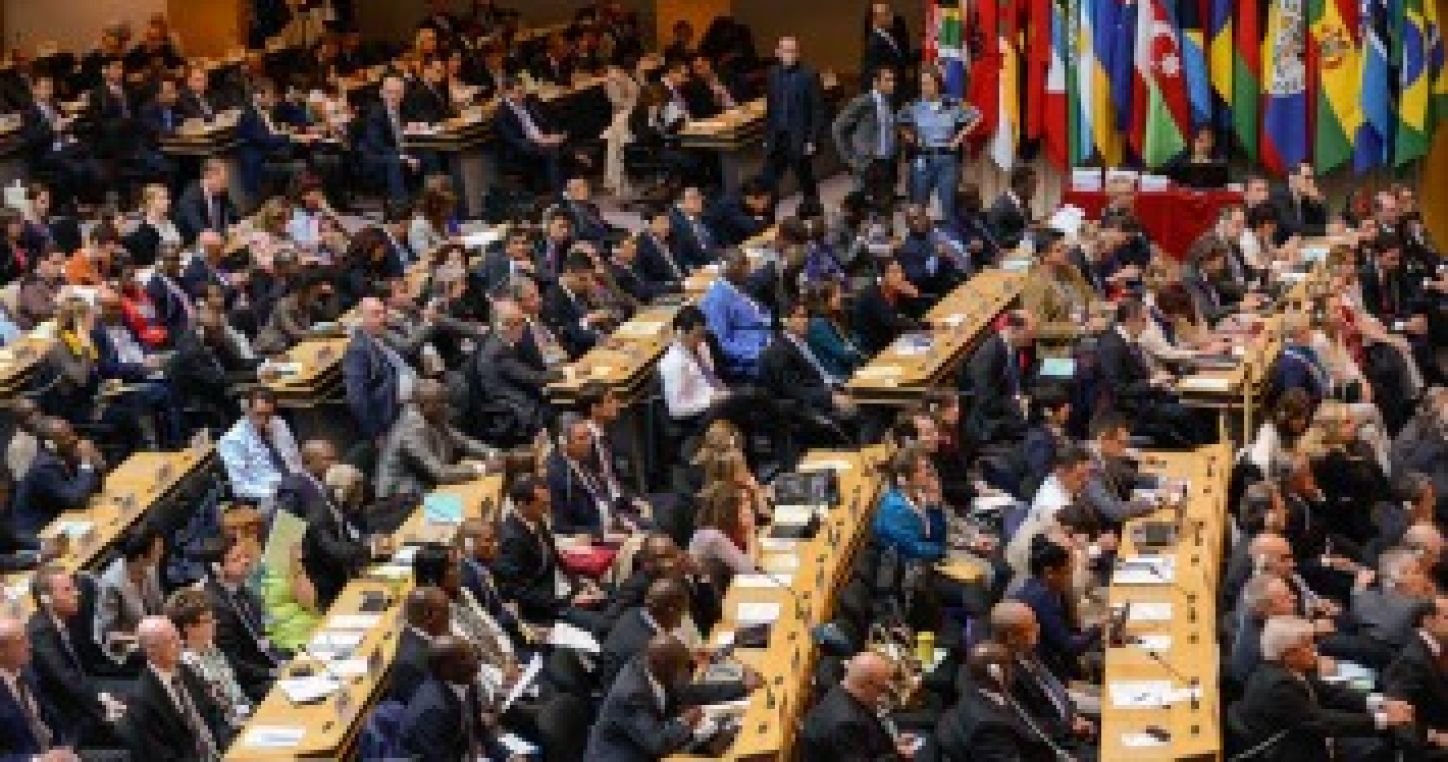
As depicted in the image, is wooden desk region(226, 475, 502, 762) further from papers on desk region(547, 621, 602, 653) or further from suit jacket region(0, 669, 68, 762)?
suit jacket region(0, 669, 68, 762)

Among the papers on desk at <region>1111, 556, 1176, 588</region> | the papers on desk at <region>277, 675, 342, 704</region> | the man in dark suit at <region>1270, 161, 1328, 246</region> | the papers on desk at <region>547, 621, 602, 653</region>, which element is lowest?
the man in dark suit at <region>1270, 161, 1328, 246</region>

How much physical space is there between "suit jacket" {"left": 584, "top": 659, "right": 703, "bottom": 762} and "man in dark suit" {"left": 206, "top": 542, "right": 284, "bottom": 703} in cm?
258

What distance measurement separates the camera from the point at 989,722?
1504 centimetres

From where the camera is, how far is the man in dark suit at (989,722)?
15047 millimetres

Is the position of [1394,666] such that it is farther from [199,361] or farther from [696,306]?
[199,361]

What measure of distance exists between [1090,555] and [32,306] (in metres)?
8.90

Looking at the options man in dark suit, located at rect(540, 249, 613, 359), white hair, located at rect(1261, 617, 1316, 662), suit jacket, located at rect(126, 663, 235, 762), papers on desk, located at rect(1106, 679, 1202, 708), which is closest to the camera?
white hair, located at rect(1261, 617, 1316, 662)

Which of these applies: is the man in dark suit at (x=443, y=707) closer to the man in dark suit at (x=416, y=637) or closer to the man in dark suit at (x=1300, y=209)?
the man in dark suit at (x=416, y=637)

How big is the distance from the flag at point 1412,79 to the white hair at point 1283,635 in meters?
12.4

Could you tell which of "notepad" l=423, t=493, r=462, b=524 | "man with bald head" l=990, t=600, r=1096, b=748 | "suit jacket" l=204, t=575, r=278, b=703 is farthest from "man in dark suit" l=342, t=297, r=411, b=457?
"man with bald head" l=990, t=600, r=1096, b=748

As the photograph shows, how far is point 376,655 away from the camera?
16.3 metres

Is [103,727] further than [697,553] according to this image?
No

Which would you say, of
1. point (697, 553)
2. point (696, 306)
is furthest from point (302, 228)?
point (697, 553)

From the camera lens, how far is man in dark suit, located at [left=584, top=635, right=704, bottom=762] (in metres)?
15.0
